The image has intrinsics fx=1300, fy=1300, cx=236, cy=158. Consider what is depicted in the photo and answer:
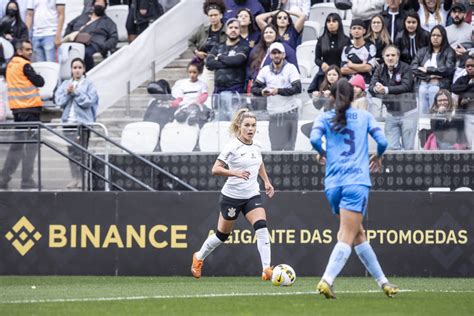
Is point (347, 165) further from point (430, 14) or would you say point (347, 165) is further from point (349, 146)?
point (430, 14)

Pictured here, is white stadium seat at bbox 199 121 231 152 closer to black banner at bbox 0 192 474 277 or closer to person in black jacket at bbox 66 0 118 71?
black banner at bbox 0 192 474 277

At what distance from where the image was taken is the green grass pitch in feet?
39.0

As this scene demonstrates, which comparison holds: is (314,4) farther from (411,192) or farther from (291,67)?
(411,192)

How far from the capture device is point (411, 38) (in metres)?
21.0

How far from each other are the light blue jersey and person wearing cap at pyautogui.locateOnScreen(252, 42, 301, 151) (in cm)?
562

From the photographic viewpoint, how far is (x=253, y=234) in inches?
729

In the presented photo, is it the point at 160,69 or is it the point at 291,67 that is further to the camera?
the point at 160,69

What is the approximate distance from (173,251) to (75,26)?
8.54 meters

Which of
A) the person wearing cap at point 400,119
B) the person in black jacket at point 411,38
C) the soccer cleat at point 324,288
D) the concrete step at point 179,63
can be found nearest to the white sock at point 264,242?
the soccer cleat at point 324,288

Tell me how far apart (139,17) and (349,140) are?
12.7m

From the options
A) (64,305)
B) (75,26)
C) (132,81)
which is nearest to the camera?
(64,305)

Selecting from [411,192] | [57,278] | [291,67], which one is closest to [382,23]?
[291,67]

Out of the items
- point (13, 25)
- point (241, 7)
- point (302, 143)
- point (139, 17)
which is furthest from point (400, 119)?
point (13, 25)

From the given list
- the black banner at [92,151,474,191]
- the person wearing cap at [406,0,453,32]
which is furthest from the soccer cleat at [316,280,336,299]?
the person wearing cap at [406,0,453,32]
